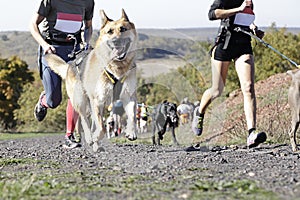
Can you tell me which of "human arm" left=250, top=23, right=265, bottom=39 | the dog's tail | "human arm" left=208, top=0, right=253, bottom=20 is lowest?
the dog's tail

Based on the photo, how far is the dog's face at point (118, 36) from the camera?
24.6ft

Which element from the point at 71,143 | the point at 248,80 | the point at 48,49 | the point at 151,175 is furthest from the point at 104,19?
the point at 71,143

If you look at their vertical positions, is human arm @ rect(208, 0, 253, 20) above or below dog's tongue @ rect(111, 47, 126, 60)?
above

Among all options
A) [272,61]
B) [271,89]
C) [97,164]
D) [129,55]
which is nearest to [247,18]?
[129,55]

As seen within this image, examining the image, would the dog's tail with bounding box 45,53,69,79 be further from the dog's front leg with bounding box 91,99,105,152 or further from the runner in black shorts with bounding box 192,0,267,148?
the runner in black shorts with bounding box 192,0,267,148

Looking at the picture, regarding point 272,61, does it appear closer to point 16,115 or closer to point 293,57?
point 293,57

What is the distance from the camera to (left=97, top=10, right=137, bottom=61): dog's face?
7.50m

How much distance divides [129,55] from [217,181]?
9.30 feet

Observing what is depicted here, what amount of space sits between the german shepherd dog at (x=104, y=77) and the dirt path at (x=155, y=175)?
0.41 metres

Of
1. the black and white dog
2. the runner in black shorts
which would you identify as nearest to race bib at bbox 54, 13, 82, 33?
the runner in black shorts

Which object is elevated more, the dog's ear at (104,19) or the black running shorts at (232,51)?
the dog's ear at (104,19)

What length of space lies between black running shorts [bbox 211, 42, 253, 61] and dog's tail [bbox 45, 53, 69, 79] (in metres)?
2.13

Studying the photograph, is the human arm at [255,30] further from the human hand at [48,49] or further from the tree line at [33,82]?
the tree line at [33,82]

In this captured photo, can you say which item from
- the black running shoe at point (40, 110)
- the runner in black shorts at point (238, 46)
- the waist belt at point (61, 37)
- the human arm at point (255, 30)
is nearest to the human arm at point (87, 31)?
the waist belt at point (61, 37)
